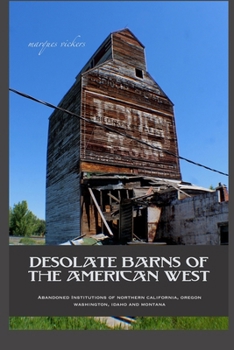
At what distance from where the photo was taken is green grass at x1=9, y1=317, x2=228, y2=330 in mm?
5750

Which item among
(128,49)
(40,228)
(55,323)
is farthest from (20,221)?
(55,323)

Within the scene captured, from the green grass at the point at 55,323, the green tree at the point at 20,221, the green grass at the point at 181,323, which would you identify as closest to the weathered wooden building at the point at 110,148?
the green grass at the point at 181,323

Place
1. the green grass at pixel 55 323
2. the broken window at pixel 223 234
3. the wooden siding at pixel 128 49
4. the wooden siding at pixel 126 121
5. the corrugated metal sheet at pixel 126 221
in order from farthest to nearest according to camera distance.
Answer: the wooden siding at pixel 128 49 < the wooden siding at pixel 126 121 < the corrugated metal sheet at pixel 126 221 < the broken window at pixel 223 234 < the green grass at pixel 55 323

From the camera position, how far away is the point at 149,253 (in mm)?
6445

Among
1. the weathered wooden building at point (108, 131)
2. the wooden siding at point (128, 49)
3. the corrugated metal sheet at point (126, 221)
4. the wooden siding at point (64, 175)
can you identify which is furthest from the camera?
the wooden siding at point (128, 49)

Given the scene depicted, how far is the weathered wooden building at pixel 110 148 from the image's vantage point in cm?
1520

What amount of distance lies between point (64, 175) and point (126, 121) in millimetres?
5501

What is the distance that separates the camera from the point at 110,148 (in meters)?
17.4

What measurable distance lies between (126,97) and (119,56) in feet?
11.2

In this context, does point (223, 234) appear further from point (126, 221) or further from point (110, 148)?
point (110, 148)

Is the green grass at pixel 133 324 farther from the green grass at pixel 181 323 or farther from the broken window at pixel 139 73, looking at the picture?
the broken window at pixel 139 73

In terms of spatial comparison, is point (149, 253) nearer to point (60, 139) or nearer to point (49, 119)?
point (60, 139)

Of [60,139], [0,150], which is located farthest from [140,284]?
[60,139]

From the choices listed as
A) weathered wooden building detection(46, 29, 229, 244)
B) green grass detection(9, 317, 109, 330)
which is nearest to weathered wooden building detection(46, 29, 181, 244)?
weathered wooden building detection(46, 29, 229, 244)
